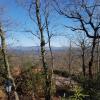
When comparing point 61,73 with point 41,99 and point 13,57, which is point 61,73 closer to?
point 13,57

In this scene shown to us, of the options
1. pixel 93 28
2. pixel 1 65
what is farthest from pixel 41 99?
pixel 93 28

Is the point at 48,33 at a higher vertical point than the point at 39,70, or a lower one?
higher

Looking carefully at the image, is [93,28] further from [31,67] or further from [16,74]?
[16,74]

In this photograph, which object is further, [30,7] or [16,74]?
[16,74]

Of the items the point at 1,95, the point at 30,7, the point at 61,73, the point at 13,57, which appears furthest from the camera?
the point at 61,73

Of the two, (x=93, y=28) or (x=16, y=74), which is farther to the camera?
(x=16, y=74)

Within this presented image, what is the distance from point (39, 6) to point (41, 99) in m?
9.99

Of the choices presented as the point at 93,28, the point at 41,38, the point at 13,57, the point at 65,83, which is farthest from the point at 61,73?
the point at 41,38

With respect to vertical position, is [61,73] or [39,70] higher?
[39,70]

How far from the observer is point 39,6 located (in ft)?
78.5

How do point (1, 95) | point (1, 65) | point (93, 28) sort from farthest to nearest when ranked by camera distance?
point (1, 65), point (1, 95), point (93, 28)

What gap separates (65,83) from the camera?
3566 cm

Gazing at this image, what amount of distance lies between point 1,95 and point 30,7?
10.5m

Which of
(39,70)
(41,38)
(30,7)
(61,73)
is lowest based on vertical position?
(61,73)
